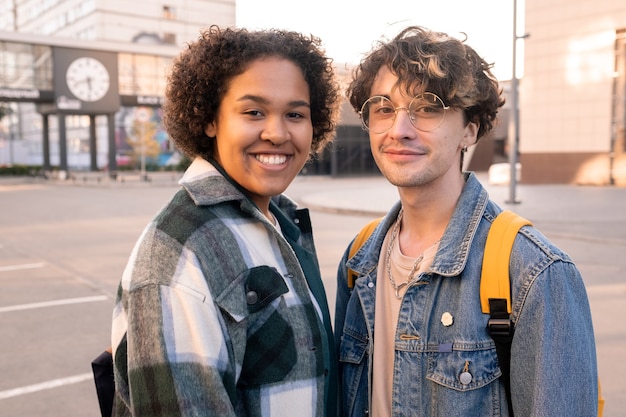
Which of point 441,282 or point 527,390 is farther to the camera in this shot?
point 441,282

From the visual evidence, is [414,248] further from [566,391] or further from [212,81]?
[212,81]

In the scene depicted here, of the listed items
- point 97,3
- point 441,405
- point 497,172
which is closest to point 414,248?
point 441,405

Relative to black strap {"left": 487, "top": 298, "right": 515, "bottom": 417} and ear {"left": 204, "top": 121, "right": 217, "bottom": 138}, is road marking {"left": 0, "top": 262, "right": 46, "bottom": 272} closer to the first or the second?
ear {"left": 204, "top": 121, "right": 217, "bottom": 138}

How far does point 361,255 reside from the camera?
2.21 meters

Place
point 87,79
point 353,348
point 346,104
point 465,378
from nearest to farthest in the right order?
point 465,378 < point 353,348 < point 346,104 < point 87,79

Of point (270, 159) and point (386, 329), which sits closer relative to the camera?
point (270, 159)

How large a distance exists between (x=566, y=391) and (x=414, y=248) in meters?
0.70

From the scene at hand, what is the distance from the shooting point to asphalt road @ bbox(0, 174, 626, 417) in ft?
14.4

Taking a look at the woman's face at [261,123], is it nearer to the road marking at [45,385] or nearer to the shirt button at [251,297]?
the shirt button at [251,297]

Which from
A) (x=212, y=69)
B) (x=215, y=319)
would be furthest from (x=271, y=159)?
(x=215, y=319)

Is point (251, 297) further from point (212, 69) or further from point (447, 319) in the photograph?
point (212, 69)

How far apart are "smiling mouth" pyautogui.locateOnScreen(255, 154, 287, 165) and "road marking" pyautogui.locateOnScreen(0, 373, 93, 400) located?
3484 millimetres

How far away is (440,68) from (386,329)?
36.8 inches

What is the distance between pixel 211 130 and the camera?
1.93 m
